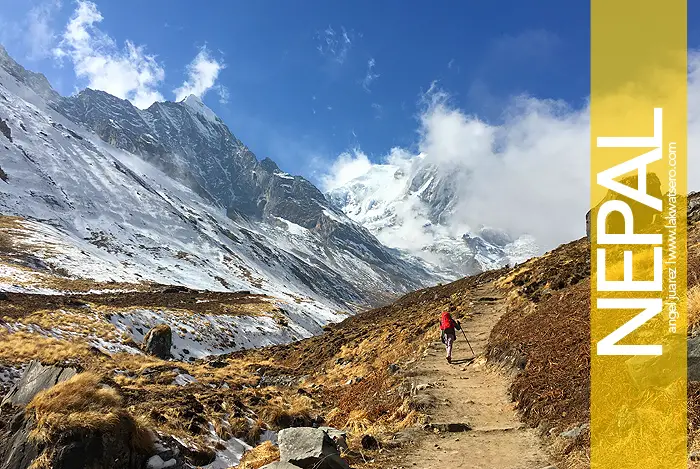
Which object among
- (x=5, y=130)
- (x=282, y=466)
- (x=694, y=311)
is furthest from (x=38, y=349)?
(x=5, y=130)

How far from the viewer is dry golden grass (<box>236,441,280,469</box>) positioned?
9055mm

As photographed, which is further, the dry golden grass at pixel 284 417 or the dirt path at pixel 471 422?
the dry golden grass at pixel 284 417

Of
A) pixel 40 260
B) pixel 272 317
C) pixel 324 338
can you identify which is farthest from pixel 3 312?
pixel 40 260

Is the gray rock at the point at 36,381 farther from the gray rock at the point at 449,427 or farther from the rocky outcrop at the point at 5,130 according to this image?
the rocky outcrop at the point at 5,130

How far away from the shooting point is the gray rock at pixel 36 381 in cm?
873

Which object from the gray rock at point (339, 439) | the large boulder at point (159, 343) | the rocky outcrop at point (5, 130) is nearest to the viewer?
the gray rock at point (339, 439)

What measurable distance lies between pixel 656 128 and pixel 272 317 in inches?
1986

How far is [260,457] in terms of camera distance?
375 inches

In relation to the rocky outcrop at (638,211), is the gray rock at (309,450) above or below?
below

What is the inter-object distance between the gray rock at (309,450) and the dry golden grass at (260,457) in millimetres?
877

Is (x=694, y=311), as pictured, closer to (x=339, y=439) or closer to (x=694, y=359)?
(x=694, y=359)

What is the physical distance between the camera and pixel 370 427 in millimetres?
12078

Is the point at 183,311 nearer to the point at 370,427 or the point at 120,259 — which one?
the point at 370,427

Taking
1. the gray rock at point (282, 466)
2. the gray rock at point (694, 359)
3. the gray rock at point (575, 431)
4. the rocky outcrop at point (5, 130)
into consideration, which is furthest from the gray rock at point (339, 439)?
the rocky outcrop at point (5, 130)
